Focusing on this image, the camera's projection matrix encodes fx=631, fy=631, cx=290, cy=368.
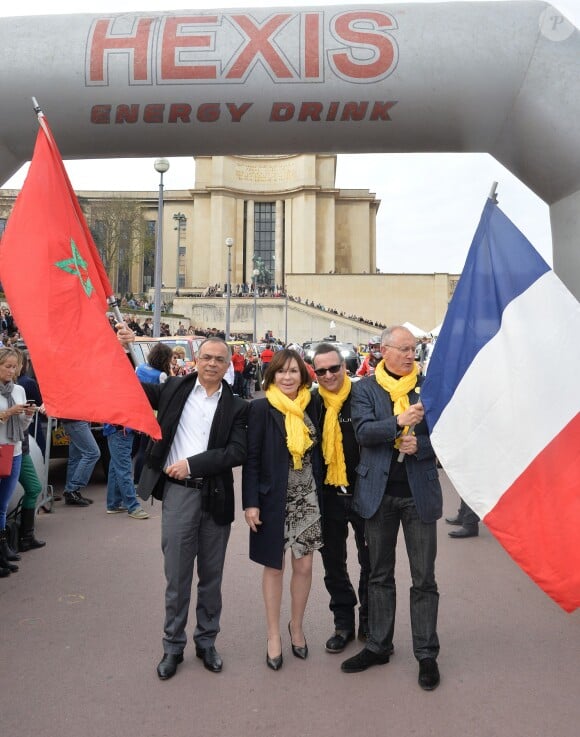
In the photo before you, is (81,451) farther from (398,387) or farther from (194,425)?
(398,387)

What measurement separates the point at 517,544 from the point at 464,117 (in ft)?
14.4

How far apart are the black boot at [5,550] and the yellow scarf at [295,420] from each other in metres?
3.04

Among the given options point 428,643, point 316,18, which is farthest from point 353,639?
point 316,18

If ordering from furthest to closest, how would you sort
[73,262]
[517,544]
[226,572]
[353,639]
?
[226,572], [353,639], [73,262], [517,544]

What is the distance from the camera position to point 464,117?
6094 millimetres

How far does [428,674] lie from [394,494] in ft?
3.30

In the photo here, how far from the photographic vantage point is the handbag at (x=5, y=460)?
16.6ft

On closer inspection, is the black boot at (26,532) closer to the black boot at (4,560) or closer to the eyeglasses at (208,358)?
the black boot at (4,560)

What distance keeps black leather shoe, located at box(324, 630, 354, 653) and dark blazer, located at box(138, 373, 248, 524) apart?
1014 millimetres

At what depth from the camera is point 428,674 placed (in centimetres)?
355

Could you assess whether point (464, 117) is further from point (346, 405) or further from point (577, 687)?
point (577, 687)

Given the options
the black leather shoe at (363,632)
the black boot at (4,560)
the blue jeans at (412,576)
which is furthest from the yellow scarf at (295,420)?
the black boot at (4,560)

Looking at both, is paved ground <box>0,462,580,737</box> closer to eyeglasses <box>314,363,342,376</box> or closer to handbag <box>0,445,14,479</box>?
handbag <box>0,445,14,479</box>

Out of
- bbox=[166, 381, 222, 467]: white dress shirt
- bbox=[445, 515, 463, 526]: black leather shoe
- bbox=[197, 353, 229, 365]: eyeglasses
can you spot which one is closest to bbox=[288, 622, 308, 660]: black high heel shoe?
bbox=[166, 381, 222, 467]: white dress shirt
